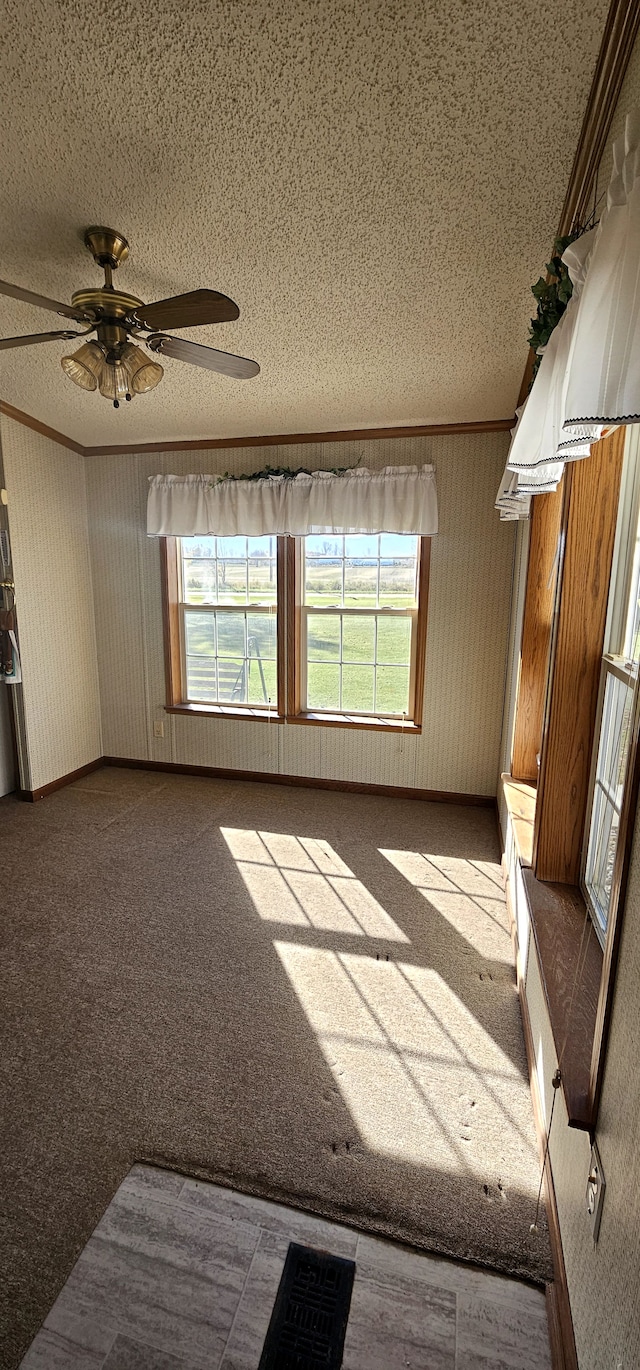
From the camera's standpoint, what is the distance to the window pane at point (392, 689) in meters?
3.82

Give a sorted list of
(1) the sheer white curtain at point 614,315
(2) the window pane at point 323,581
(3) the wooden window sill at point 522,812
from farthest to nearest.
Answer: (2) the window pane at point 323,581
(3) the wooden window sill at point 522,812
(1) the sheer white curtain at point 614,315

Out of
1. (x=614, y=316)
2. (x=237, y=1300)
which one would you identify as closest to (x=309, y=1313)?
(x=237, y=1300)

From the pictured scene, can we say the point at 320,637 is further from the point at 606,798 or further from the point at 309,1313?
the point at 309,1313

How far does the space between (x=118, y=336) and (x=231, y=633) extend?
236cm

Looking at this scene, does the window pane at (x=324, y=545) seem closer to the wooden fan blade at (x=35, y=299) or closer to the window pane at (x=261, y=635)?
the window pane at (x=261, y=635)

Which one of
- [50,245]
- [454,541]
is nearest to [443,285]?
[50,245]

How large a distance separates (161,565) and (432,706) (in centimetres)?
219

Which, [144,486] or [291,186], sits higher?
[291,186]

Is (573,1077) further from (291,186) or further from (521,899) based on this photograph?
(291,186)

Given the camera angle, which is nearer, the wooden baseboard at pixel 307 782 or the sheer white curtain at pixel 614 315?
the sheer white curtain at pixel 614 315

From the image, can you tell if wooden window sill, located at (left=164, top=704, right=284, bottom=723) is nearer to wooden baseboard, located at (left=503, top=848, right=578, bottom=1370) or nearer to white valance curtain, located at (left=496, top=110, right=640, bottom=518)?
wooden baseboard, located at (left=503, top=848, right=578, bottom=1370)

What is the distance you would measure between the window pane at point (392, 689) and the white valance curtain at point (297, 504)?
36.5 inches

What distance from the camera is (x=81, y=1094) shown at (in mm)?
1652

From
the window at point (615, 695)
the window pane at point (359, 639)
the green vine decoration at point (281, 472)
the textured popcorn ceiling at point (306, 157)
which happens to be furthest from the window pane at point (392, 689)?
the window at point (615, 695)
